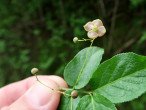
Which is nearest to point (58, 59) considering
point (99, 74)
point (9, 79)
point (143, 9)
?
point (9, 79)

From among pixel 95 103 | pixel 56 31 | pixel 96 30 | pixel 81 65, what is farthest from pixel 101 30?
pixel 56 31

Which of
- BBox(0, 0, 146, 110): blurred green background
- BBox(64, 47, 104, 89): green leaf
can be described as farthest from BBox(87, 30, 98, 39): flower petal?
BBox(0, 0, 146, 110): blurred green background

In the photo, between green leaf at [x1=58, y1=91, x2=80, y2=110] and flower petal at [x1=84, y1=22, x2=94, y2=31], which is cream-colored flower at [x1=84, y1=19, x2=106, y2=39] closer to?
flower petal at [x1=84, y1=22, x2=94, y2=31]

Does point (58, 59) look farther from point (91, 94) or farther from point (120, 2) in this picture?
point (91, 94)

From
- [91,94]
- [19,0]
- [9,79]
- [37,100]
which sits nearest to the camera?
[91,94]

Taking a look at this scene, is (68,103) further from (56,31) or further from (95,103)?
(56,31)

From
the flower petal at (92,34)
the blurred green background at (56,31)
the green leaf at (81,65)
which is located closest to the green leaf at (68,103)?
the green leaf at (81,65)

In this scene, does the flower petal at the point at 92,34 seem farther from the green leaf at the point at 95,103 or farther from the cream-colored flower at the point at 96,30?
the green leaf at the point at 95,103
